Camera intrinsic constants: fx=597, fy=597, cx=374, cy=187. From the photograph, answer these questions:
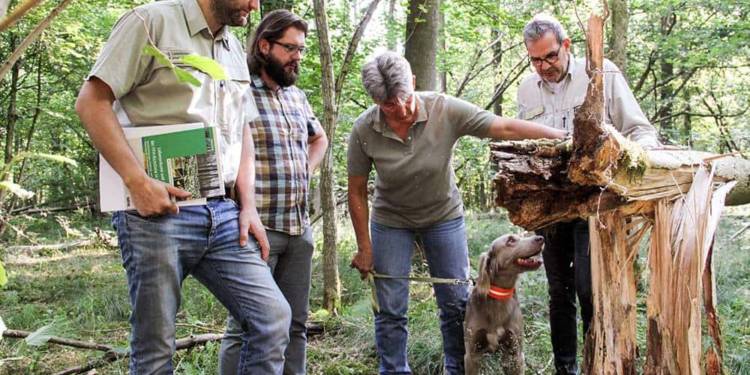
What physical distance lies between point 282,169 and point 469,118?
48.3 inches

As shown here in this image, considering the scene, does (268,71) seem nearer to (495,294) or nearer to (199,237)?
(199,237)

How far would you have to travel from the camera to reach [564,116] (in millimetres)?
3621

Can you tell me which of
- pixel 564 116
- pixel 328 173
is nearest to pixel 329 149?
pixel 328 173

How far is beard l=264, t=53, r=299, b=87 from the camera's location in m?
3.30

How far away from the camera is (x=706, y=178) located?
248cm

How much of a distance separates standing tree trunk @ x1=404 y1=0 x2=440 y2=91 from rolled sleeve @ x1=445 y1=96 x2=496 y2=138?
317 cm

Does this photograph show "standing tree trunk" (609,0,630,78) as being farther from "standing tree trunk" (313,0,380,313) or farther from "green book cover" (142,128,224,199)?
"green book cover" (142,128,224,199)

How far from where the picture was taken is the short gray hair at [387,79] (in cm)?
350

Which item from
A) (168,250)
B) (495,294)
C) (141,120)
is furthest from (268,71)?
(495,294)

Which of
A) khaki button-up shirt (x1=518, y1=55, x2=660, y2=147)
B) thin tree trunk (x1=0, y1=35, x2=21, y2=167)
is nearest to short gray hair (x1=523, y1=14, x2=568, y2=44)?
khaki button-up shirt (x1=518, y1=55, x2=660, y2=147)

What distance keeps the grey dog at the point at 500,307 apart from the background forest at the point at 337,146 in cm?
53

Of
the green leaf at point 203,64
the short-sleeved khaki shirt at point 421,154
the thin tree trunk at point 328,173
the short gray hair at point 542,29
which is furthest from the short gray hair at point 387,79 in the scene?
the green leaf at point 203,64

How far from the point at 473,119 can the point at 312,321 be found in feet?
8.70

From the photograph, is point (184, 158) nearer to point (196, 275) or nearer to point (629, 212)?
point (196, 275)
